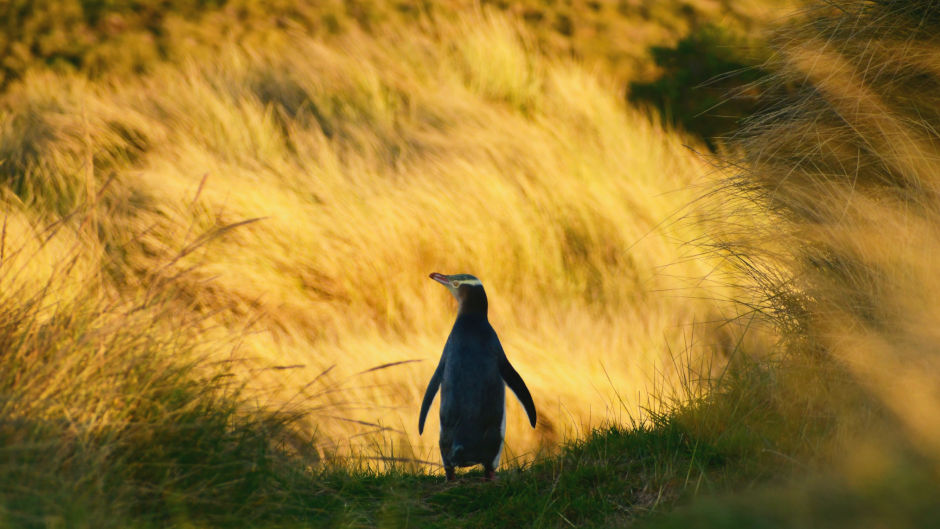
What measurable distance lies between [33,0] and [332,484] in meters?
9.34

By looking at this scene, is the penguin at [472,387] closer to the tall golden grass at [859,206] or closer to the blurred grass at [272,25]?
the tall golden grass at [859,206]

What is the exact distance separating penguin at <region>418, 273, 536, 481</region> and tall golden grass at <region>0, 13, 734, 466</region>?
584mm

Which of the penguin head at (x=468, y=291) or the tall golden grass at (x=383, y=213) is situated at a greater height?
the tall golden grass at (x=383, y=213)

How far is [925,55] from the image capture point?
3.38 meters

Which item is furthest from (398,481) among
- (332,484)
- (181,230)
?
(181,230)

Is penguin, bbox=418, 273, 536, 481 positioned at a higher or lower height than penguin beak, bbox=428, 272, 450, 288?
lower

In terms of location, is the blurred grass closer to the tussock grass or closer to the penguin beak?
the tussock grass

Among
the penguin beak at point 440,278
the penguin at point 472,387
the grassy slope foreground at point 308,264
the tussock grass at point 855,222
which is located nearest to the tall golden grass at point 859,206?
the tussock grass at point 855,222

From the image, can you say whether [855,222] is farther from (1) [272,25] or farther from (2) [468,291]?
(1) [272,25]

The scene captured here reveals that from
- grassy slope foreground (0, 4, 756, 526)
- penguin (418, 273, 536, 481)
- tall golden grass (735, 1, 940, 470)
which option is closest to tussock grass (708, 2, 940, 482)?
tall golden grass (735, 1, 940, 470)

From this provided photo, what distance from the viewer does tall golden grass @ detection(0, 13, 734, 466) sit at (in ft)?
15.2

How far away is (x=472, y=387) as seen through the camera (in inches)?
133

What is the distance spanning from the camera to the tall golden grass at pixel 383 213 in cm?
463

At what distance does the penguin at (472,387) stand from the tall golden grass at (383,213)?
1.92 feet
